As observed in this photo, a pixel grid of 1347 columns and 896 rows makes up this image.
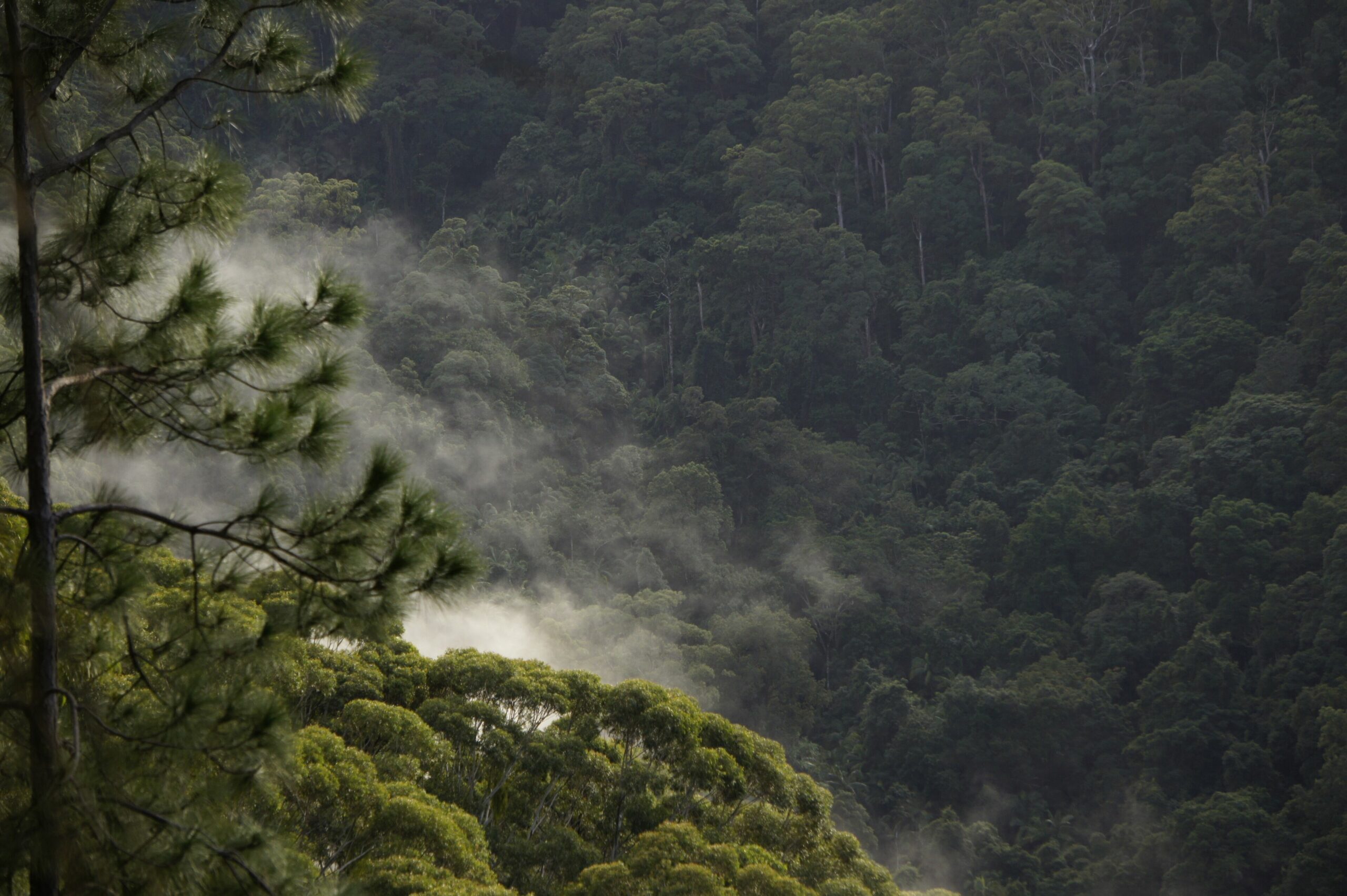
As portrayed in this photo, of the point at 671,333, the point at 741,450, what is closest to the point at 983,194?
the point at 671,333

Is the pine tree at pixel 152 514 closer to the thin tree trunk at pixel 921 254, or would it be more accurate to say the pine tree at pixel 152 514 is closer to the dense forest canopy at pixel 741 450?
the dense forest canopy at pixel 741 450

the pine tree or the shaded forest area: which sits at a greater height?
the shaded forest area

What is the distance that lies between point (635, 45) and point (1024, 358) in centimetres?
1504

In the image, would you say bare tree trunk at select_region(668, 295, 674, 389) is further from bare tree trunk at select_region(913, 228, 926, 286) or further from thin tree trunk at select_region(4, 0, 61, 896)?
thin tree trunk at select_region(4, 0, 61, 896)

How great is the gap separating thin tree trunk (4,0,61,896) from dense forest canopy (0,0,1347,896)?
0.20ft

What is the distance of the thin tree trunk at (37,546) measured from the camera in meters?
2.70

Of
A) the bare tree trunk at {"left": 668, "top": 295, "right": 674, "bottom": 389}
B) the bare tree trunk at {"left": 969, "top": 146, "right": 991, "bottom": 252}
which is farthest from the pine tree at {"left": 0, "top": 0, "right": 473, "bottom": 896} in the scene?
the bare tree trunk at {"left": 969, "top": 146, "right": 991, "bottom": 252}

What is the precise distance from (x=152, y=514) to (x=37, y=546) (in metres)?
0.25

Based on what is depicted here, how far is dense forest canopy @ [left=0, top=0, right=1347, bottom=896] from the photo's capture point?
3.10m

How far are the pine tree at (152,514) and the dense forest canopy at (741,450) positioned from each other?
16mm

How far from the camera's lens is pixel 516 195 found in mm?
35281

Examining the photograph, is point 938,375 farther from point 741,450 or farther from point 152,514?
point 152,514

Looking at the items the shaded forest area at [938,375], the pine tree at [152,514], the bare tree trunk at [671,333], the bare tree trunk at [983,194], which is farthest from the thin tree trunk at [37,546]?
the bare tree trunk at [983,194]

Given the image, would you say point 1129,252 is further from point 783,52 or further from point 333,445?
point 333,445
